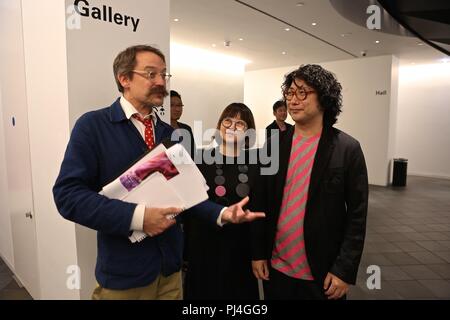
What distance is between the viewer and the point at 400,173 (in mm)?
8508

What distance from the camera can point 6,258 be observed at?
12.2 ft

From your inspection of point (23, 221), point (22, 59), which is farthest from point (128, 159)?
point (23, 221)

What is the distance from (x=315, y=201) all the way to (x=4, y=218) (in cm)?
364

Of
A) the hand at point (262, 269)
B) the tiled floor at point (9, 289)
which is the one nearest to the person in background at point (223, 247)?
the hand at point (262, 269)

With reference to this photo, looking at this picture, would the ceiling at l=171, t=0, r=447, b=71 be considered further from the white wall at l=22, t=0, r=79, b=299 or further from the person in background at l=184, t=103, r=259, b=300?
the person in background at l=184, t=103, r=259, b=300

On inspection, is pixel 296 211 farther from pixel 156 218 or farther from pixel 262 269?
pixel 156 218

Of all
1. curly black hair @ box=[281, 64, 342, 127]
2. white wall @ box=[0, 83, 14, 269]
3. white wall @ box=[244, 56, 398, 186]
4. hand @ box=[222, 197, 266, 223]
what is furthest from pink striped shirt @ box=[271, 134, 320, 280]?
white wall @ box=[244, 56, 398, 186]

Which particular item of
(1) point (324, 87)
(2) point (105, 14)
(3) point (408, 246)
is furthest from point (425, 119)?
(2) point (105, 14)

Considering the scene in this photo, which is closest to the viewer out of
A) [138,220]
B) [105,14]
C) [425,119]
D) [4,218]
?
[138,220]

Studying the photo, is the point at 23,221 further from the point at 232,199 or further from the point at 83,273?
the point at 232,199

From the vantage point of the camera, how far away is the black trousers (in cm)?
159

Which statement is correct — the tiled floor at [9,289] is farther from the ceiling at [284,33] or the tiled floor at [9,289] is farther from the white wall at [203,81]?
the white wall at [203,81]

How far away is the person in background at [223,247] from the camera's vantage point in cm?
185
